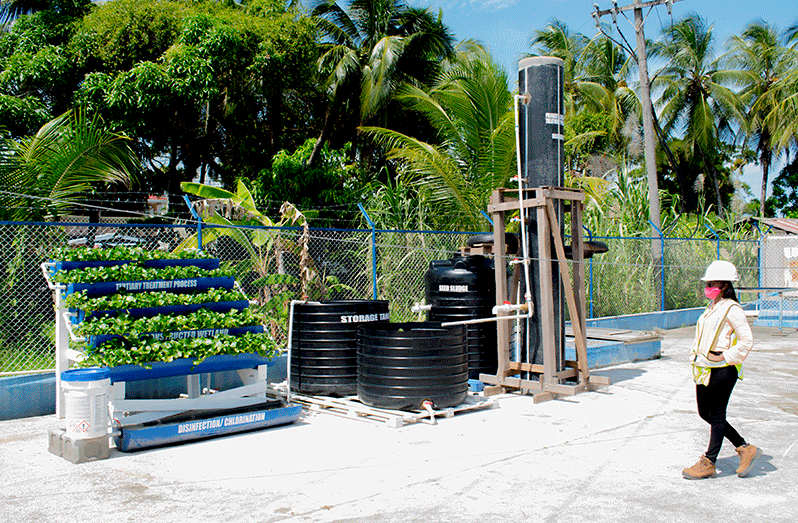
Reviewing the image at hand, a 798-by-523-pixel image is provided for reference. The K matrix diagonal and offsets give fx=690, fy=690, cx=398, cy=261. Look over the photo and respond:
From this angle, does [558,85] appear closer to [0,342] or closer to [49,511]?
[49,511]

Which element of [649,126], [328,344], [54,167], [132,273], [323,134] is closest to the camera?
[132,273]

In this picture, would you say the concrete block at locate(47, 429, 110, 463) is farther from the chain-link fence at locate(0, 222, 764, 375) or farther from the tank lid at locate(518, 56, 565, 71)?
the tank lid at locate(518, 56, 565, 71)

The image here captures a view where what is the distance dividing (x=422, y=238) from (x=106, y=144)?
578 cm

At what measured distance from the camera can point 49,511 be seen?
4.67 meters

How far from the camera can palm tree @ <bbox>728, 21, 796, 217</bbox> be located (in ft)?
134

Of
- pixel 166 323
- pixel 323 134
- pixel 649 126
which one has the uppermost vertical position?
pixel 323 134

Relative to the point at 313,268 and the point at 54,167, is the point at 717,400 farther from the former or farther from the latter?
the point at 54,167

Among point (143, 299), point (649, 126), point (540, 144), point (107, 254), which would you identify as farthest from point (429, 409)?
point (649, 126)

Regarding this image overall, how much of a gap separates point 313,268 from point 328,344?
3265 millimetres

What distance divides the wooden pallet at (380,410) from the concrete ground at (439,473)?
0.33ft

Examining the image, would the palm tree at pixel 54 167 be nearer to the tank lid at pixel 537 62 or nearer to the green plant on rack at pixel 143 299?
the green plant on rack at pixel 143 299

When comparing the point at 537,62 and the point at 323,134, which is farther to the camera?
the point at 323,134

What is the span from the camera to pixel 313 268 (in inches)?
434

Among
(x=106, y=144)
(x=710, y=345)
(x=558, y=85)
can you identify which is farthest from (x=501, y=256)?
(x=106, y=144)
